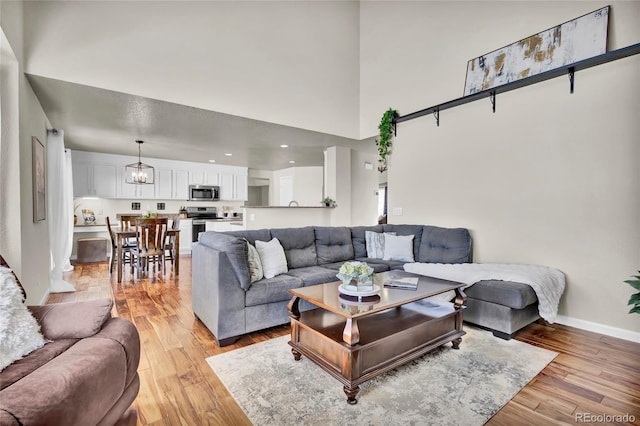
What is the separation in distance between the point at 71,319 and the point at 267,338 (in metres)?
1.51

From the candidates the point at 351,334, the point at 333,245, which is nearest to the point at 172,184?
the point at 333,245

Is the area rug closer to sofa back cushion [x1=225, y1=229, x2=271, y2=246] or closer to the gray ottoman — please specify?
the gray ottoman

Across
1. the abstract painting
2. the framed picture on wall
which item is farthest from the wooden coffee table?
the framed picture on wall

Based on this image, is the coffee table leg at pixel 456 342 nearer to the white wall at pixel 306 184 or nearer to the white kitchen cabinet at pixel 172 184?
the white wall at pixel 306 184

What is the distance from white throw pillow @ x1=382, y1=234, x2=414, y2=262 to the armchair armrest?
3187 millimetres

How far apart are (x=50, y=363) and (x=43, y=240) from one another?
3.31 m

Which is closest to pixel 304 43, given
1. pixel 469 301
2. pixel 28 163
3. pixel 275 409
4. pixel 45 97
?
pixel 45 97

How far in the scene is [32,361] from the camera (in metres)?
1.27

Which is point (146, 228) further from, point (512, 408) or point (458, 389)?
point (512, 408)

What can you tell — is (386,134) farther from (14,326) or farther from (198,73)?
(14,326)

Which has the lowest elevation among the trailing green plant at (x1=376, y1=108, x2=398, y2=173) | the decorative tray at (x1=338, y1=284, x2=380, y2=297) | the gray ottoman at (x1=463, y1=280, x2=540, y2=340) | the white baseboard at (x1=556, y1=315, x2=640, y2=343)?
the white baseboard at (x1=556, y1=315, x2=640, y2=343)

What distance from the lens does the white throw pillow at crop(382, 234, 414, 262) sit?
400cm

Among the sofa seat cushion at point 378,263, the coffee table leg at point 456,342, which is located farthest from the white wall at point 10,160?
the coffee table leg at point 456,342

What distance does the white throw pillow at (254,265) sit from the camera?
2.79 m
